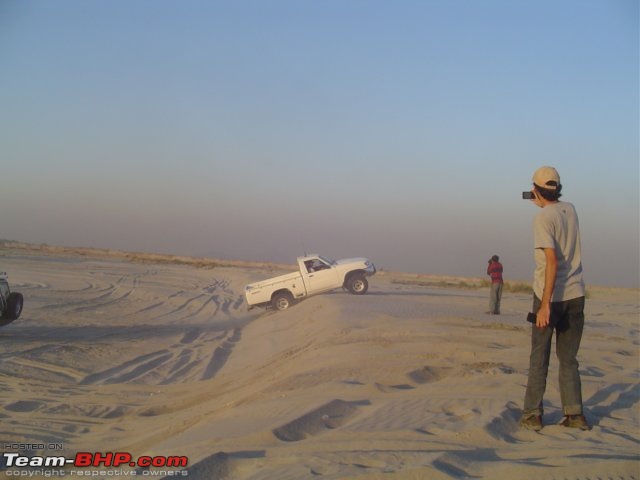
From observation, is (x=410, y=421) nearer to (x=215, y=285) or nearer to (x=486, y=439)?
(x=486, y=439)

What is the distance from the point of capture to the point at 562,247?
6.35 meters

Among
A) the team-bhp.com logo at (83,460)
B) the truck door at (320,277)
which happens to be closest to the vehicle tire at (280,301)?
the truck door at (320,277)

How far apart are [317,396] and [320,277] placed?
16819 mm

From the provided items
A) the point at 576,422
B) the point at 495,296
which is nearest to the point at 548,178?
the point at 576,422

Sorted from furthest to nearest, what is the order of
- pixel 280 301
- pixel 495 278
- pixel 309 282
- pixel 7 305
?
pixel 309 282 → pixel 280 301 → pixel 495 278 → pixel 7 305

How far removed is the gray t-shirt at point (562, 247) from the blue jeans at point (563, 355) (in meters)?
0.12

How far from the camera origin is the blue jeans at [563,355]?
633 cm

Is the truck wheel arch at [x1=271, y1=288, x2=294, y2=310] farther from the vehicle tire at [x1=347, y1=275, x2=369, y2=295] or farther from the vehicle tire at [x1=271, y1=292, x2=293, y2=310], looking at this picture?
the vehicle tire at [x1=347, y1=275, x2=369, y2=295]

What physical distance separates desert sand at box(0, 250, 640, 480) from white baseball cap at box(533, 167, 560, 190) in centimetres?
237

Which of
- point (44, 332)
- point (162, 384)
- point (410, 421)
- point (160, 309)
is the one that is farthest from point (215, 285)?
point (410, 421)

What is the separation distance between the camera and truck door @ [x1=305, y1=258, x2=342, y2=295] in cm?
2456

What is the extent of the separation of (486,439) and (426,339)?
6.94 m

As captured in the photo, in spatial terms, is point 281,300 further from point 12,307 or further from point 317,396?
point 317,396

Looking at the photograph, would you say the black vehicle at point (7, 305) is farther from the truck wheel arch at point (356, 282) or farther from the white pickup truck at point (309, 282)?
the truck wheel arch at point (356, 282)
